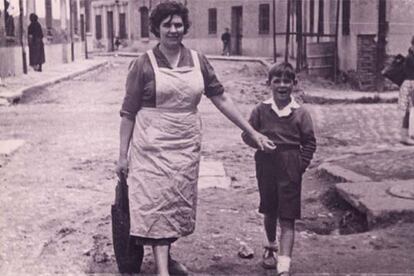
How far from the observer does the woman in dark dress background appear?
23.5 metres

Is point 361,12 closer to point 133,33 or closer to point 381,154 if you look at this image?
point 381,154

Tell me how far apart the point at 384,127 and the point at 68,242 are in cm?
701

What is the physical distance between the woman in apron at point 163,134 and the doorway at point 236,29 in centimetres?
3473

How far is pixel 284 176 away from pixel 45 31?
945 inches

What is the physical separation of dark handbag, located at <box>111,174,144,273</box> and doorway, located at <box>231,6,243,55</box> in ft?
114

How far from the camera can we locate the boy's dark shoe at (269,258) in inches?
173

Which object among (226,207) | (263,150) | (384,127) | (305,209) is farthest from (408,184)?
(384,127)

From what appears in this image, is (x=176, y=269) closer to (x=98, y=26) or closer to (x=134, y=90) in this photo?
(x=134, y=90)

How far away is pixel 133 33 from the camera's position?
48.4 meters

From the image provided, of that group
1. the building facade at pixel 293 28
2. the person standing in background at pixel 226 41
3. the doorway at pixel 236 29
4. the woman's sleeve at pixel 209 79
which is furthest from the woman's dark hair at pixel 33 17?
the woman's sleeve at pixel 209 79

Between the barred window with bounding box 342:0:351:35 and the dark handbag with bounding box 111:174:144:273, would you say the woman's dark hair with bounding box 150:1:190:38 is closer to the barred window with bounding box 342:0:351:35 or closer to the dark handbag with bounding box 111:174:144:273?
the dark handbag with bounding box 111:174:144:273

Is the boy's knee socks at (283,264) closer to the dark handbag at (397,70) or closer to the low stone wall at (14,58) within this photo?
the dark handbag at (397,70)

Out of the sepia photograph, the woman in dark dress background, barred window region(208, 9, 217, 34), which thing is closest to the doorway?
barred window region(208, 9, 217, 34)

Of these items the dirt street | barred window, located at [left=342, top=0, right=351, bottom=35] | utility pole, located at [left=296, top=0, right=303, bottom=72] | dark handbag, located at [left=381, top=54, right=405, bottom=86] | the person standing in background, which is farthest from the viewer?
the person standing in background
